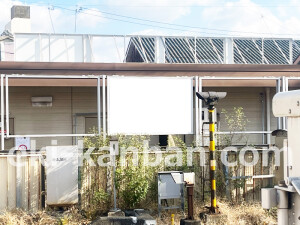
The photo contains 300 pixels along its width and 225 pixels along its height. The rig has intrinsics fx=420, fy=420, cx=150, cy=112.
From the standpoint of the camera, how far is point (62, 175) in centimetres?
852

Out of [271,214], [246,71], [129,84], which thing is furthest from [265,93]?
[271,214]

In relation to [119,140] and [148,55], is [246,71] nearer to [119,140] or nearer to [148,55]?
[148,55]

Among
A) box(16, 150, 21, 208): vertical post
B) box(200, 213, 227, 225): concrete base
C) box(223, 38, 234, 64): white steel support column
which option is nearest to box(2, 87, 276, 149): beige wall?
box(223, 38, 234, 64): white steel support column

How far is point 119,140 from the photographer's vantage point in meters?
8.91

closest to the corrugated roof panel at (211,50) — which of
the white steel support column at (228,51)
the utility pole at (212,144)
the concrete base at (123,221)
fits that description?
the white steel support column at (228,51)

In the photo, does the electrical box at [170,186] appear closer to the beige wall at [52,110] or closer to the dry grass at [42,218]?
the dry grass at [42,218]

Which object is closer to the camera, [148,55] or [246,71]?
[246,71]

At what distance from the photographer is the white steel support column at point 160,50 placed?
1672 cm

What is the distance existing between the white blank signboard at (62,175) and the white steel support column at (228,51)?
10.0 m

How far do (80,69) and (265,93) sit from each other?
6886 millimetres

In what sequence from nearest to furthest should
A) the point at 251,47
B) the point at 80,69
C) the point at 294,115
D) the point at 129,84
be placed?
the point at 294,115 < the point at 129,84 < the point at 80,69 < the point at 251,47

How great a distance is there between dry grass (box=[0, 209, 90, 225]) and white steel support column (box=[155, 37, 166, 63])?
374 inches

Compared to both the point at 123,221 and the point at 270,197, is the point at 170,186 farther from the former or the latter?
the point at 270,197

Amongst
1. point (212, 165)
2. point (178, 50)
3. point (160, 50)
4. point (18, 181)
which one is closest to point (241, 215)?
point (212, 165)
